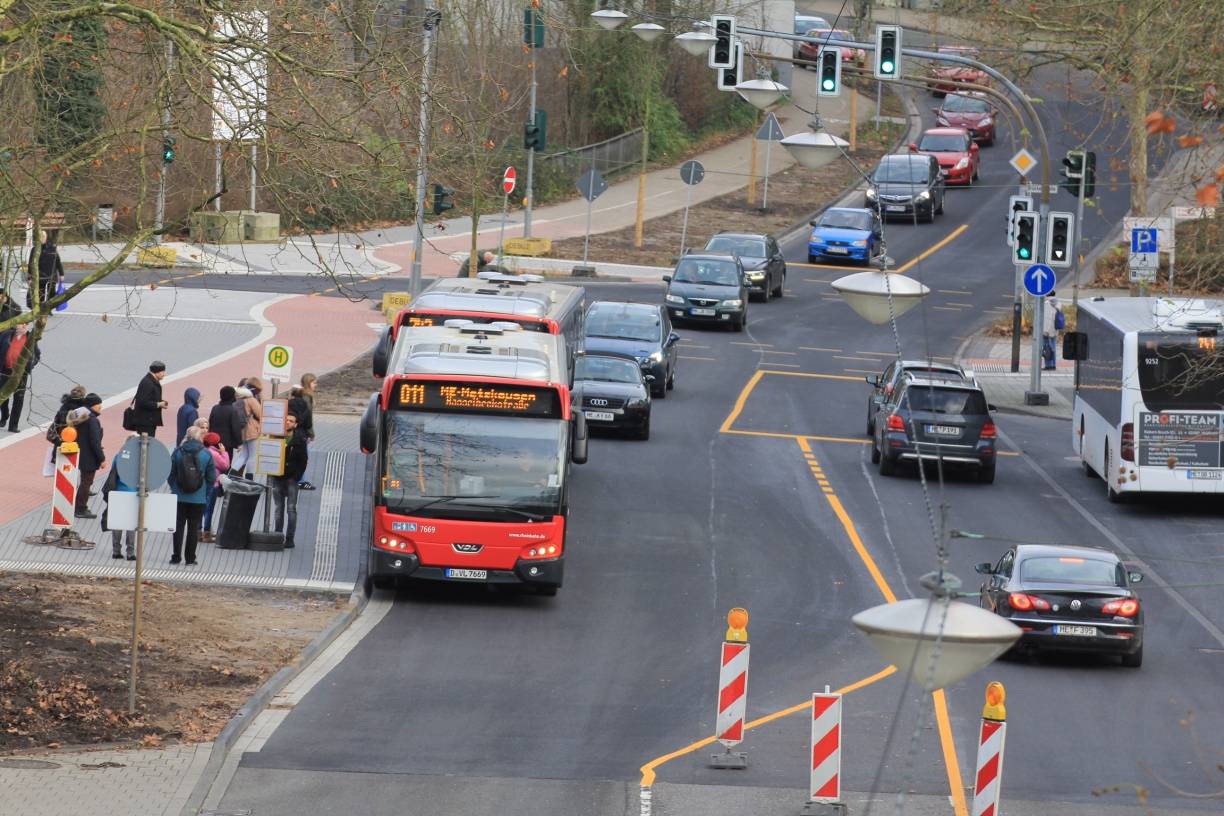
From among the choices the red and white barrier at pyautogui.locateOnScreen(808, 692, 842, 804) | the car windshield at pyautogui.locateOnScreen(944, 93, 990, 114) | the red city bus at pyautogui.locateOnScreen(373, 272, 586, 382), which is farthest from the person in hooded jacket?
the car windshield at pyautogui.locateOnScreen(944, 93, 990, 114)

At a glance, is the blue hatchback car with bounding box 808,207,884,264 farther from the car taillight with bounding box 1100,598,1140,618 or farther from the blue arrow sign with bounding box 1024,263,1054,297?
the car taillight with bounding box 1100,598,1140,618

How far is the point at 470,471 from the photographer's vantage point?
2080cm

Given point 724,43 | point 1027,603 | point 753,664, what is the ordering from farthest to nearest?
point 724,43, point 1027,603, point 753,664

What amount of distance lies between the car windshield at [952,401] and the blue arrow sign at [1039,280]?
7.42 m

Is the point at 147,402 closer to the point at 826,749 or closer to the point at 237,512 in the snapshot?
the point at 237,512

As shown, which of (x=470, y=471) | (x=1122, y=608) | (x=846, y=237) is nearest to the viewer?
(x=1122, y=608)

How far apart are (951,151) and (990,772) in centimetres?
5231

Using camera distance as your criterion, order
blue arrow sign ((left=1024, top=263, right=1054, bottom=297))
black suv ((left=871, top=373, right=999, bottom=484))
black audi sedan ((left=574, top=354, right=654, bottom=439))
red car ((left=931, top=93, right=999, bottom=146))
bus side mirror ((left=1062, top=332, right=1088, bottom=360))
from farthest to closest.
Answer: red car ((left=931, top=93, right=999, bottom=146)) → blue arrow sign ((left=1024, top=263, right=1054, bottom=297)) → bus side mirror ((left=1062, top=332, right=1088, bottom=360)) → black audi sedan ((left=574, top=354, right=654, bottom=439)) → black suv ((left=871, top=373, right=999, bottom=484))

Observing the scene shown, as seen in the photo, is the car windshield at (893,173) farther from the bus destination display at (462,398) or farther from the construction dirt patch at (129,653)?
the construction dirt patch at (129,653)

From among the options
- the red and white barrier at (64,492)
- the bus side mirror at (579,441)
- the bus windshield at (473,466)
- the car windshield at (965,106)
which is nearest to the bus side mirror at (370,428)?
the bus windshield at (473,466)

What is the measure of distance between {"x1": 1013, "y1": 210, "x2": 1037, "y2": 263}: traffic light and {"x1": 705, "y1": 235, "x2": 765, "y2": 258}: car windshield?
12046 mm

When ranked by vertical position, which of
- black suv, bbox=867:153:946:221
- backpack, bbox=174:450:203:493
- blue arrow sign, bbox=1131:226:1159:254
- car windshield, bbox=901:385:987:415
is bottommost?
backpack, bbox=174:450:203:493

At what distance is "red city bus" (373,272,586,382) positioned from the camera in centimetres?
2488

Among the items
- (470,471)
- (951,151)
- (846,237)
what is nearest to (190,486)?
(470,471)
